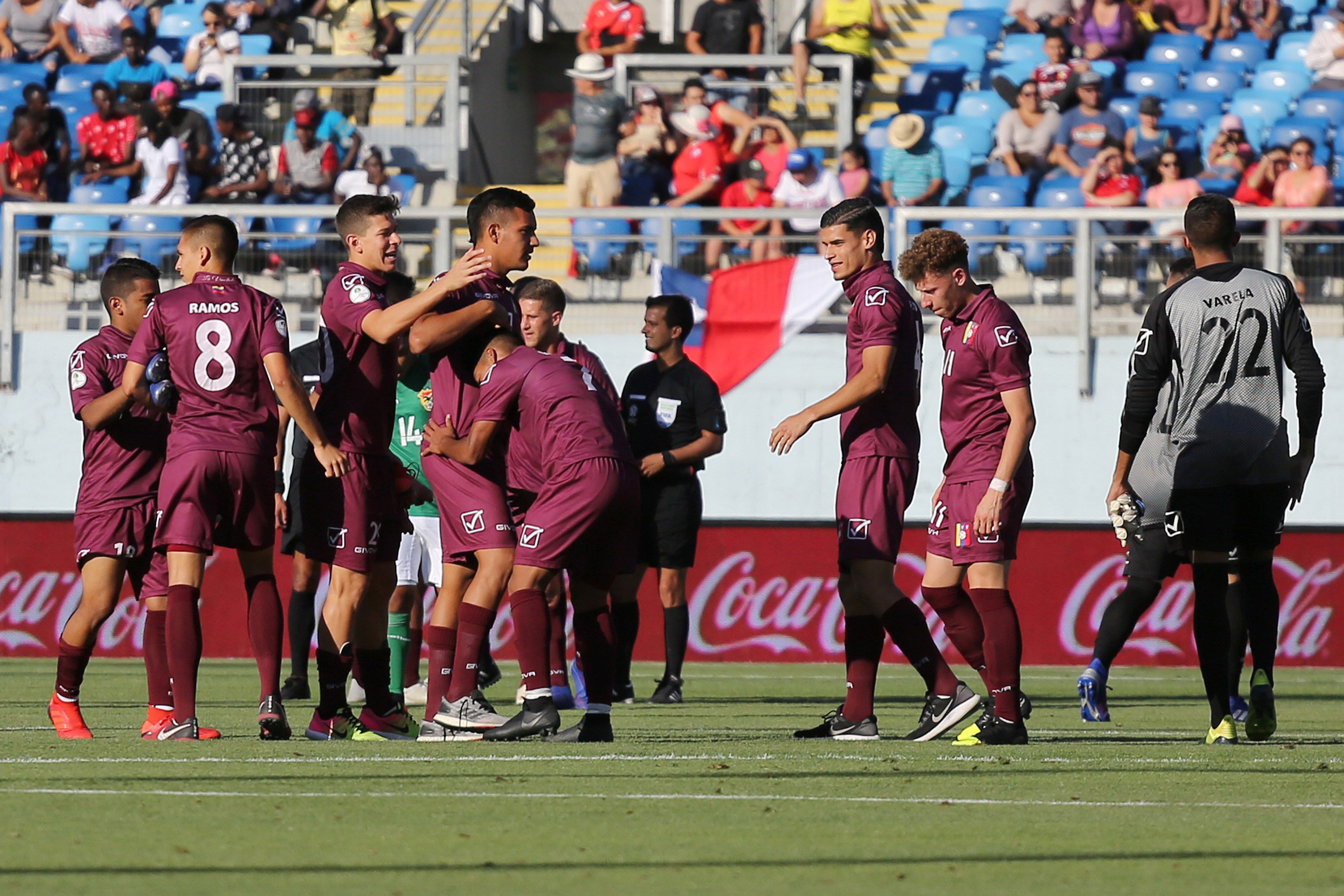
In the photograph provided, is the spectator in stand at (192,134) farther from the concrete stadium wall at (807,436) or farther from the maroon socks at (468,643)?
the maroon socks at (468,643)

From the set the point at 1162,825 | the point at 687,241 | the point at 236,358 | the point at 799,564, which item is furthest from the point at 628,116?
the point at 1162,825

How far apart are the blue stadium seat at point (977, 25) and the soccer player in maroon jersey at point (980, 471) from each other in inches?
563

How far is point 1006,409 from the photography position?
7391mm

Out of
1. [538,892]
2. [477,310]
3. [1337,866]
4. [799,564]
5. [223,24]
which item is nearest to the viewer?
[538,892]

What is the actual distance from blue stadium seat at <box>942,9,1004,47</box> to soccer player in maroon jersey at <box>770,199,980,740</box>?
46.1 feet

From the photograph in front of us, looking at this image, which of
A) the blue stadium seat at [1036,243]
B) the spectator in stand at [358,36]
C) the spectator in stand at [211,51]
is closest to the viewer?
the blue stadium seat at [1036,243]

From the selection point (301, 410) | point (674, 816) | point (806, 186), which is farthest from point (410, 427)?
point (806, 186)

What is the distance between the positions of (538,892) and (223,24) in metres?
18.9

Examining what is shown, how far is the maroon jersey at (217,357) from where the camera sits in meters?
7.15

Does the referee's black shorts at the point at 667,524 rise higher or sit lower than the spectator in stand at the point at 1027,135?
lower

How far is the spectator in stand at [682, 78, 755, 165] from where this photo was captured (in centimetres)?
1864

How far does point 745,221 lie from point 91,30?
392 inches

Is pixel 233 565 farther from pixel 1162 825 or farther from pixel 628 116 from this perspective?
pixel 1162 825

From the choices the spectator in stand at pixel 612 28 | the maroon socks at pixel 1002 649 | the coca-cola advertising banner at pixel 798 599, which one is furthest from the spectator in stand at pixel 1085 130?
the maroon socks at pixel 1002 649
